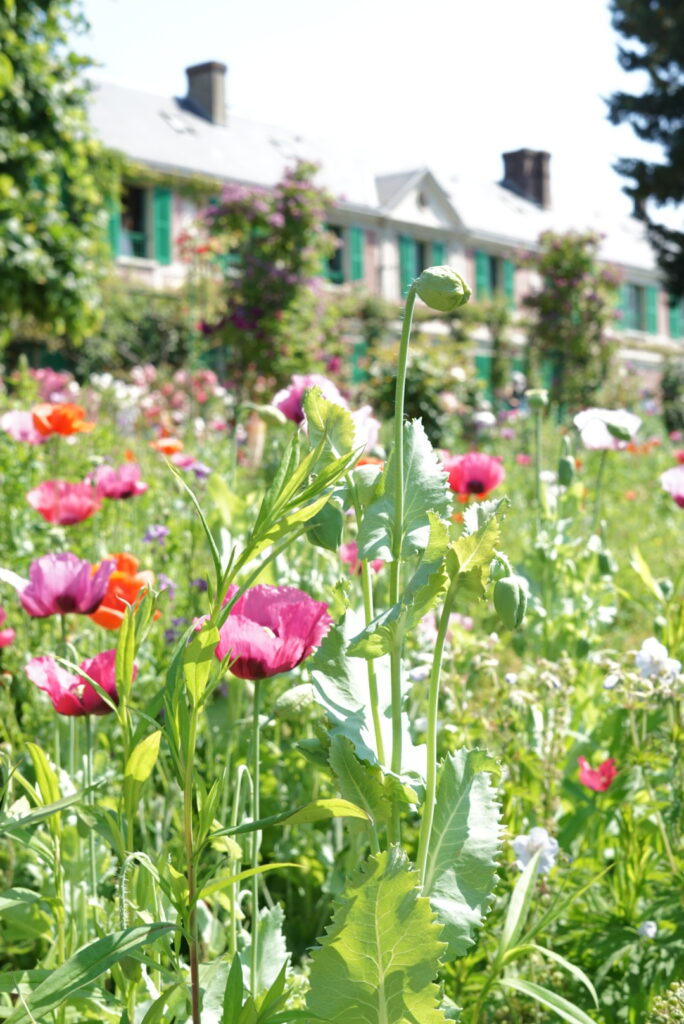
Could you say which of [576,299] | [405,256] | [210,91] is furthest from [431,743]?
[210,91]

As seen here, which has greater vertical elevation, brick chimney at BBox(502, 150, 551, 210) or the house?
brick chimney at BBox(502, 150, 551, 210)

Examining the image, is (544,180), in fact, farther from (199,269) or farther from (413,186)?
(199,269)

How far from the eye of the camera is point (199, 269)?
10.2m

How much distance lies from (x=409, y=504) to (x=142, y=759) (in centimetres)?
30

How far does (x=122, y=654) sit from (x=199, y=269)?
9742mm

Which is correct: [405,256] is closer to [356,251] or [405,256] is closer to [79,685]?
[356,251]

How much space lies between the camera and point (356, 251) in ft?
72.3

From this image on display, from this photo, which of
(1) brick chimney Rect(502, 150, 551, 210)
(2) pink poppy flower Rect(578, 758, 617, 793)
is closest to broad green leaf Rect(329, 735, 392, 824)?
(2) pink poppy flower Rect(578, 758, 617, 793)

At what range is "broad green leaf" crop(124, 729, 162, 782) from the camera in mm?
851

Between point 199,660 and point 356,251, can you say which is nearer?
point 199,660

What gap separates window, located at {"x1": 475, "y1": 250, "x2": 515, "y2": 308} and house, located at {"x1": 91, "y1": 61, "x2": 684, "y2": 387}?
1.0 inches

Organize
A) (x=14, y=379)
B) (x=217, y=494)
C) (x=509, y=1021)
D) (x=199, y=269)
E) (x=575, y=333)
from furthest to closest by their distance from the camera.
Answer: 1. (x=575, y=333)
2. (x=199, y=269)
3. (x=14, y=379)
4. (x=217, y=494)
5. (x=509, y=1021)

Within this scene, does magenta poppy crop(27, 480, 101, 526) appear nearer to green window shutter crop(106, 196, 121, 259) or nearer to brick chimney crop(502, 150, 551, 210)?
green window shutter crop(106, 196, 121, 259)

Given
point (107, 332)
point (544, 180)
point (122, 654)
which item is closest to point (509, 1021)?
point (122, 654)
